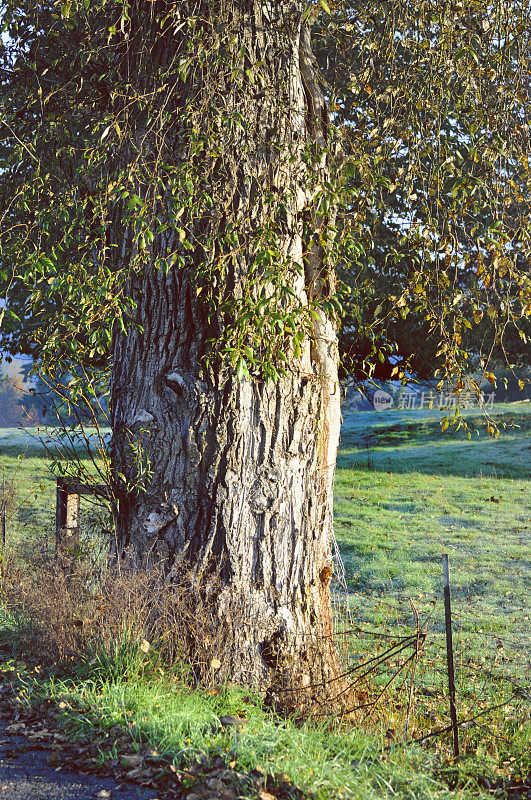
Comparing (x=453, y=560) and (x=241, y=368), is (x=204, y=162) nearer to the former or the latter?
(x=241, y=368)

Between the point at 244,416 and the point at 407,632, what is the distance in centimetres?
300

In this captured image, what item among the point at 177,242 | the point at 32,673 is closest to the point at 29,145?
the point at 177,242

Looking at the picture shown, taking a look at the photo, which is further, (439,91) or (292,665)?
(439,91)

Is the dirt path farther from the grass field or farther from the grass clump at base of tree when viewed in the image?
the grass field

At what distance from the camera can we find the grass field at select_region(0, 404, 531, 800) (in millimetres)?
3568

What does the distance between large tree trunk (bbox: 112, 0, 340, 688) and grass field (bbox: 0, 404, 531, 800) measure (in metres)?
0.52

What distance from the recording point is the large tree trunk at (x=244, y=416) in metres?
4.64

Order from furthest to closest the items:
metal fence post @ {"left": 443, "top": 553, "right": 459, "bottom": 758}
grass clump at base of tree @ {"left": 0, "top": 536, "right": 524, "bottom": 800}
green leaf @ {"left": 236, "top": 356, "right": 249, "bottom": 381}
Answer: green leaf @ {"left": 236, "top": 356, "right": 249, "bottom": 381}
metal fence post @ {"left": 443, "top": 553, "right": 459, "bottom": 758}
grass clump at base of tree @ {"left": 0, "top": 536, "right": 524, "bottom": 800}

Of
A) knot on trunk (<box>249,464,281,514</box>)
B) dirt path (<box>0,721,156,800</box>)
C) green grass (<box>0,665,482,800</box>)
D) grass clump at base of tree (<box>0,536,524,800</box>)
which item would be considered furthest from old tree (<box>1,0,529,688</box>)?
dirt path (<box>0,721,156,800</box>)

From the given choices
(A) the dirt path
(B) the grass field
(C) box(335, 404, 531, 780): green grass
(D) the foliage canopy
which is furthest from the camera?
(C) box(335, 404, 531, 780): green grass

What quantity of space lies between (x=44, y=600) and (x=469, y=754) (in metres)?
3.02

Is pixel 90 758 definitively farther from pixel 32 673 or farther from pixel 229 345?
pixel 229 345

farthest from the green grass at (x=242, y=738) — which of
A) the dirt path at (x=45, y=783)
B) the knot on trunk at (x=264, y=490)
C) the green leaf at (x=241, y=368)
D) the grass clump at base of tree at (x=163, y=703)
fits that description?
the green leaf at (x=241, y=368)

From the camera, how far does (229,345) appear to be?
4.62 m
